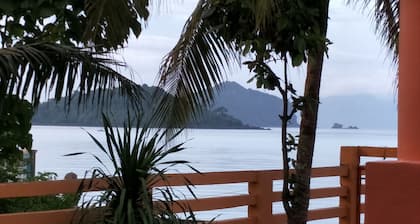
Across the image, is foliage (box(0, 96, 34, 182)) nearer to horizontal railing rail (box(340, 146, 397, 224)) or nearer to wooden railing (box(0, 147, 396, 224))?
wooden railing (box(0, 147, 396, 224))

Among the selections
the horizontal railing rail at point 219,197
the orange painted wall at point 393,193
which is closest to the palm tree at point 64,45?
the horizontal railing rail at point 219,197

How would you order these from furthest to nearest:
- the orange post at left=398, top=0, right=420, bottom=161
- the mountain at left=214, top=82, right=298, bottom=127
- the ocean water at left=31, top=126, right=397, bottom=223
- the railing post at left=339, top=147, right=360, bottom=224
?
the railing post at left=339, top=147, right=360, bottom=224
the mountain at left=214, top=82, right=298, bottom=127
the ocean water at left=31, top=126, right=397, bottom=223
the orange post at left=398, top=0, right=420, bottom=161

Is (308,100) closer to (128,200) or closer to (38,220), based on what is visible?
(128,200)

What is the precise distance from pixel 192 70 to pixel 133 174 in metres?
1.56

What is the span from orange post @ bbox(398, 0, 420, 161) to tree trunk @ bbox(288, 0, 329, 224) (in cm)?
205

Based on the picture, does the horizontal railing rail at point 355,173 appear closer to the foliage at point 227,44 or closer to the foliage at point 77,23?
the foliage at point 227,44

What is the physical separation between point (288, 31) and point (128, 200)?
1.67 m

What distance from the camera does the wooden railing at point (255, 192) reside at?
13.3 feet

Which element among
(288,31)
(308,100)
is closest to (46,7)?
(288,31)

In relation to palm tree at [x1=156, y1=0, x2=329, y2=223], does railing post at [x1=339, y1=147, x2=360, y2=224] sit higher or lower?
lower

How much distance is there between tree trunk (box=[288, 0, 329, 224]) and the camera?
537 centimetres

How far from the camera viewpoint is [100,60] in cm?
371

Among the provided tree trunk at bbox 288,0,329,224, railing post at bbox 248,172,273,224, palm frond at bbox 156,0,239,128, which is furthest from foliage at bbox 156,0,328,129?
railing post at bbox 248,172,273,224

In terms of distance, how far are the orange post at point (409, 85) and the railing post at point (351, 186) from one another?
330cm
